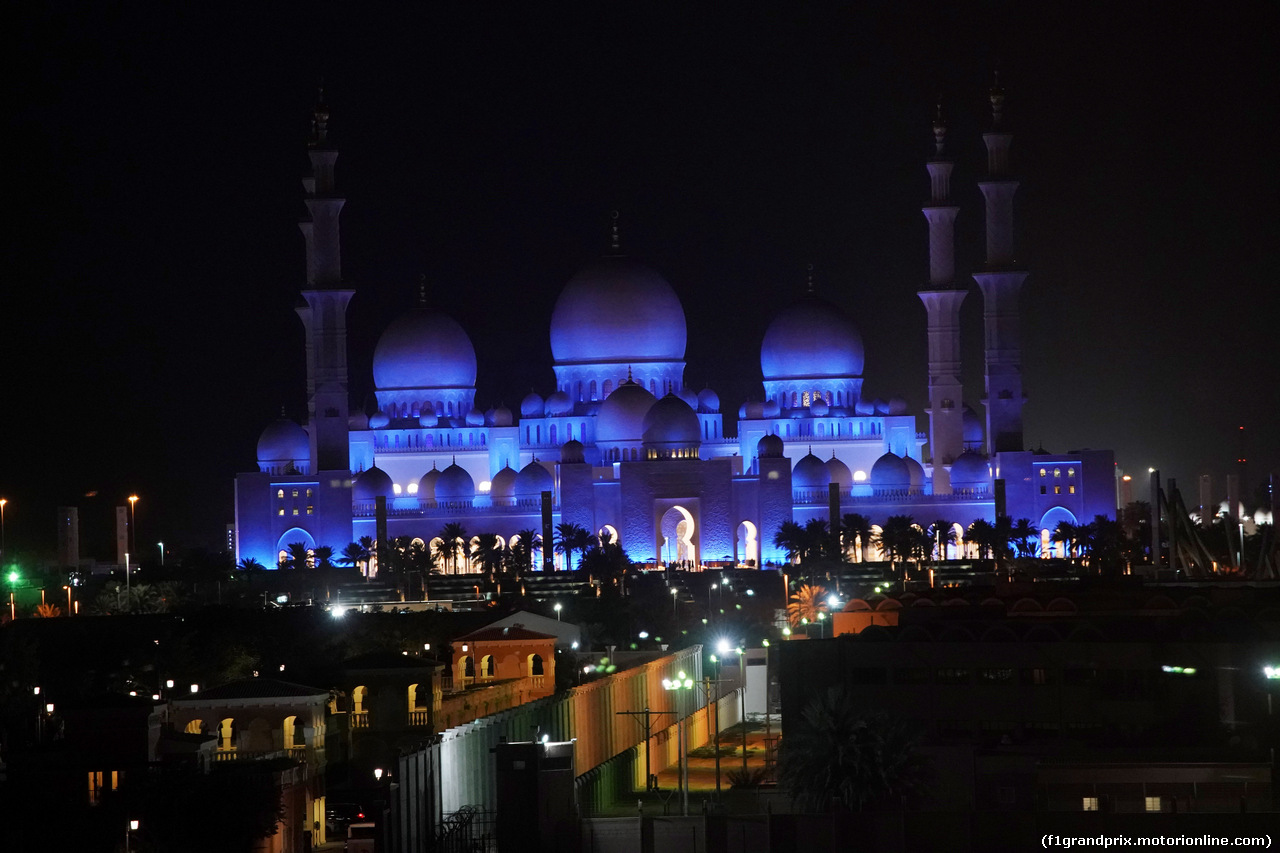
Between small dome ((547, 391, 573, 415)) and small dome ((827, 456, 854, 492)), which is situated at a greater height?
small dome ((547, 391, 573, 415))

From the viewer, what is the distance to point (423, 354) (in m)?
71.6

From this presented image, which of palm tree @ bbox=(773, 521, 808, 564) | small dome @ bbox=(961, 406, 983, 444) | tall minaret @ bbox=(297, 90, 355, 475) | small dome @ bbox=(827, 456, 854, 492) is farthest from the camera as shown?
small dome @ bbox=(961, 406, 983, 444)

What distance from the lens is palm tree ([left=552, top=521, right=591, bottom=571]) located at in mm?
64062

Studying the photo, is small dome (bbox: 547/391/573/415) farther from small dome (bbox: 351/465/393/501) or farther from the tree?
the tree

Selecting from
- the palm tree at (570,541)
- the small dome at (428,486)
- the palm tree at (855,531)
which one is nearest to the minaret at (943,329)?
the palm tree at (855,531)

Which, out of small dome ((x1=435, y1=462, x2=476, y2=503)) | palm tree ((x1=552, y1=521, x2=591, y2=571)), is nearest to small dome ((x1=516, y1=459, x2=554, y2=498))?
small dome ((x1=435, y1=462, x2=476, y2=503))

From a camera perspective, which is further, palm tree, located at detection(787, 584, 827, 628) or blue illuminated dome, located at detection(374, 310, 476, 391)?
blue illuminated dome, located at detection(374, 310, 476, 391)

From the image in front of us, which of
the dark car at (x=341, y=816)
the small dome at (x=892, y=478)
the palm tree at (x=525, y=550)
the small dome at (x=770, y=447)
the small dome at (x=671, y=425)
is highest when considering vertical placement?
the small dome at (x=671, y=425)

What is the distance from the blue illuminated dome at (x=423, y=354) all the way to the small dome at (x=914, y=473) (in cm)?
1373

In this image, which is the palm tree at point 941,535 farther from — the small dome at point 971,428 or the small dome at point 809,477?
the small dome at point 971,428

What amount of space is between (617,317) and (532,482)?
5.73 meters

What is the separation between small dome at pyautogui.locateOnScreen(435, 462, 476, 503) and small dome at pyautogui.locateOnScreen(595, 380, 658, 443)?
3983 mm

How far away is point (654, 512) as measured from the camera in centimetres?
6575

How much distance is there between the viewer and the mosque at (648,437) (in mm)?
65688
